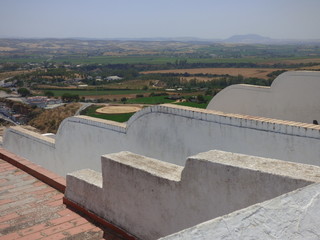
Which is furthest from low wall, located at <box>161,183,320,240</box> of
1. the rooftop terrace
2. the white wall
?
the white wall

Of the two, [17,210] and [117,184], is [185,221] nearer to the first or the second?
[117,184]

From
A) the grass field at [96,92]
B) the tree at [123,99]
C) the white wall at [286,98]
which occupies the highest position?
the white wall at [286,98]

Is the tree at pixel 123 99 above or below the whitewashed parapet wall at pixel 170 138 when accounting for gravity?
below

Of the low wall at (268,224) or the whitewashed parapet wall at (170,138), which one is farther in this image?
the whitewashed parapet wall at (170,138)

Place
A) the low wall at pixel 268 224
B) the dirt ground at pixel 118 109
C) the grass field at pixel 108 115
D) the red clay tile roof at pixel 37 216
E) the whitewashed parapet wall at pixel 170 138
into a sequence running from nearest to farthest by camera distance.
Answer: the low wall at pixel 268 224 → the red clay tile roof at pixel 37 216 → the whitewashed parapet wall at pixel 170 138 → the grass field at pixel 108 115 → the dirt ground at pixel 118 109

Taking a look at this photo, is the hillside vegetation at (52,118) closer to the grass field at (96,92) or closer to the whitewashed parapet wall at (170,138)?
the grass field at (96,92)

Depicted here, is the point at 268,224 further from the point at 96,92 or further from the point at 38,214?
the point at 96,92

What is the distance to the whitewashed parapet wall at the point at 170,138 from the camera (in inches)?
189

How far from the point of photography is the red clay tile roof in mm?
3920

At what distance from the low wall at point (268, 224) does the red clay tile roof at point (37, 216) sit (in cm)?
265

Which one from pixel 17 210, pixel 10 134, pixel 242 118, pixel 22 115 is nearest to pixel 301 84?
pixel 242 118

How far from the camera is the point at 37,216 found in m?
4.36

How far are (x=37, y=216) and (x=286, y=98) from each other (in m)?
5.18

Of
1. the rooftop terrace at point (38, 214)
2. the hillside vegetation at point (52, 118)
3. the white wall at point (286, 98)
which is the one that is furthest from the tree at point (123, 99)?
the rooftop terrace at point (38, 214)
